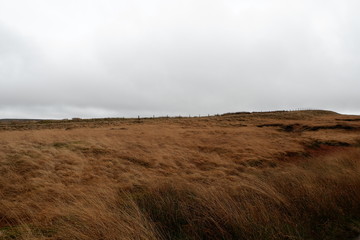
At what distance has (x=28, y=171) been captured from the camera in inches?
329

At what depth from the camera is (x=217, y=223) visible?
3.59m

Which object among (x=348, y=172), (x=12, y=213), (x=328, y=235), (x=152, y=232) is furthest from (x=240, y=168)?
(x=12, y=213)

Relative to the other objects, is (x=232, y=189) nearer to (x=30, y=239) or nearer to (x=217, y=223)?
(x=217, y=223)

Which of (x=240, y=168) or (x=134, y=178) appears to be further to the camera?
(x=240, y=168)

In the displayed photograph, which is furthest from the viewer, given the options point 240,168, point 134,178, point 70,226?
point 240,168

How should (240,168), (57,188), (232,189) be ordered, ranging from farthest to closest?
(240,168), (57,188), (232,189)

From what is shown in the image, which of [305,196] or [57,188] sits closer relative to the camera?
[305,196]

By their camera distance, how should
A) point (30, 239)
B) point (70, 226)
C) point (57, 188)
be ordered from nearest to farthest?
point (30, 239) → point (70, 226) → point (57, 188)

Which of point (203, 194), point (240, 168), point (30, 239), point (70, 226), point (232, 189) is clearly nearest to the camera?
point (30, 239)

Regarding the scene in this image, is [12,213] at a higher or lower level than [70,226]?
lower

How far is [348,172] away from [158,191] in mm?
5860

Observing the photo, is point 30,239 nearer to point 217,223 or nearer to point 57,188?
point 217,223


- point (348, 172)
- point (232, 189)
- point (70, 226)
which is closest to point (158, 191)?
point (232, 189)

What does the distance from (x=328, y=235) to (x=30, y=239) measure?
4939 mm
